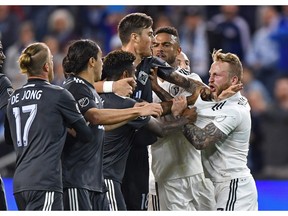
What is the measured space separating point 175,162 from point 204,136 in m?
0.76

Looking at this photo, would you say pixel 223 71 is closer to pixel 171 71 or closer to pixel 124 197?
pixel 171 71

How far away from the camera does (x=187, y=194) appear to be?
853 centimetres

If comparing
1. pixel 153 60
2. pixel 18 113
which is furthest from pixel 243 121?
pixel 18 113

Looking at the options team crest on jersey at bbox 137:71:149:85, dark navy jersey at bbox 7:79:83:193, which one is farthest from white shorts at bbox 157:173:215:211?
dark navy jersey at bbox 7:79:83:193

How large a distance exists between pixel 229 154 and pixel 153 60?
1015mm

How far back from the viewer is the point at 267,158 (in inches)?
590

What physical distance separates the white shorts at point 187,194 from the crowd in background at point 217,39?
245 inches

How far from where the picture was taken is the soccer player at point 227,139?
7898 millimetres

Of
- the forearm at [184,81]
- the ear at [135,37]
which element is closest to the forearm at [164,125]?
the forearm at [184,81]

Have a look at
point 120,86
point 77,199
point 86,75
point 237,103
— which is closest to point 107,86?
point 120,86

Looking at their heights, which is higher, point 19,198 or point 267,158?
point 19,198

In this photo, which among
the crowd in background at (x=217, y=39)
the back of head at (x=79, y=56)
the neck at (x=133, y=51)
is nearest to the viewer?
the back of head at (x=79, y=56)

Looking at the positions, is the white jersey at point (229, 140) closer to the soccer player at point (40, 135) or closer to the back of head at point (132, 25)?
the back of head at point (132, 25)

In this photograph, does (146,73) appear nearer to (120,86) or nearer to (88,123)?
(120,86)
